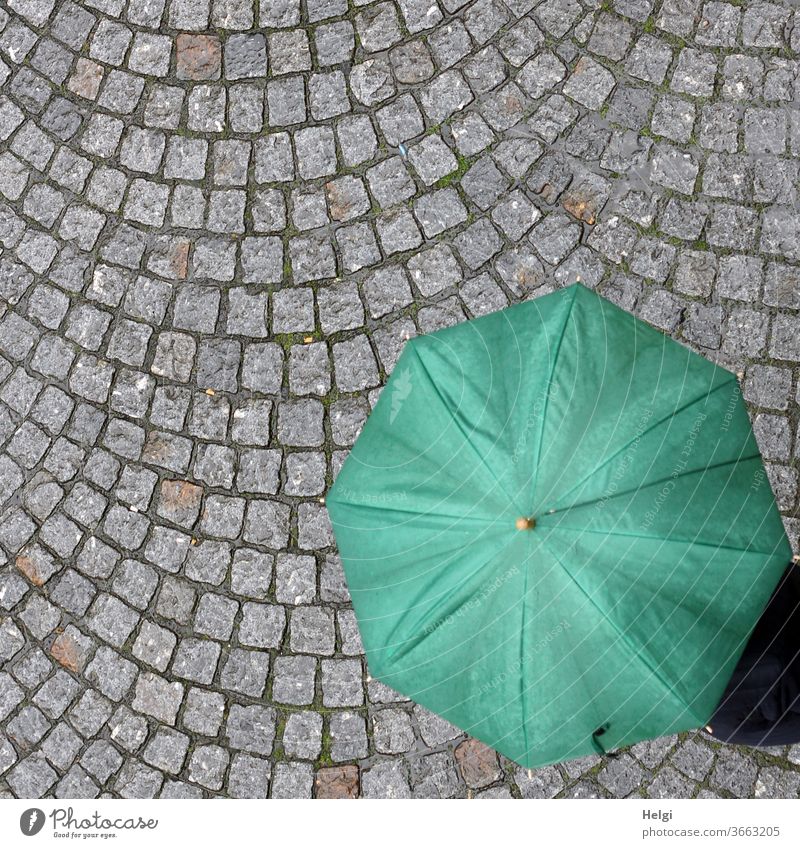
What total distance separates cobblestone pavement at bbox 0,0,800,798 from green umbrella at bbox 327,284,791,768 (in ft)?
4.12

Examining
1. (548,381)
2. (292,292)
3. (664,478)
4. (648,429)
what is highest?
(292,292)

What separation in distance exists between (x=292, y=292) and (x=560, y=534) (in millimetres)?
2332

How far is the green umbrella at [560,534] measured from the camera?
2740 mm

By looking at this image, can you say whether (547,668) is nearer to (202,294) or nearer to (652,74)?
(202,294)

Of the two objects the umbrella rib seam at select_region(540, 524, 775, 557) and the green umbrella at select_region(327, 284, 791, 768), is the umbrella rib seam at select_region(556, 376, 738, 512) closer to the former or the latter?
the green umbrella at select_region(327, 284, 791, 768)

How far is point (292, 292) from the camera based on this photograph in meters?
4.48

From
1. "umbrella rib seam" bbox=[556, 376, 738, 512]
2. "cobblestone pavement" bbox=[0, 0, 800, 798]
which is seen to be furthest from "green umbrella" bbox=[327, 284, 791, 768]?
"cobblestone pavement" bbox=[0, 0, 800, 798]

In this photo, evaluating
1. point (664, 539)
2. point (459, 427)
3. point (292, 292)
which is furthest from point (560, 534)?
point (292, 292)

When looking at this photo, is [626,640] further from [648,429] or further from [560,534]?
[648,429]

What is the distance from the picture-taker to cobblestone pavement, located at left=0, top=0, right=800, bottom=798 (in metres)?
4.33

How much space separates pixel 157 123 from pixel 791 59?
11.0ft

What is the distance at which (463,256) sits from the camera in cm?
441

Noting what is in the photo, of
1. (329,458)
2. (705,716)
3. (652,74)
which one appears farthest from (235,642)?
(652,74)

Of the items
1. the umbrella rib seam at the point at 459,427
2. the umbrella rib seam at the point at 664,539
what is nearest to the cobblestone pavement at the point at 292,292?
the umbrella rib seam at the point at 459,427
